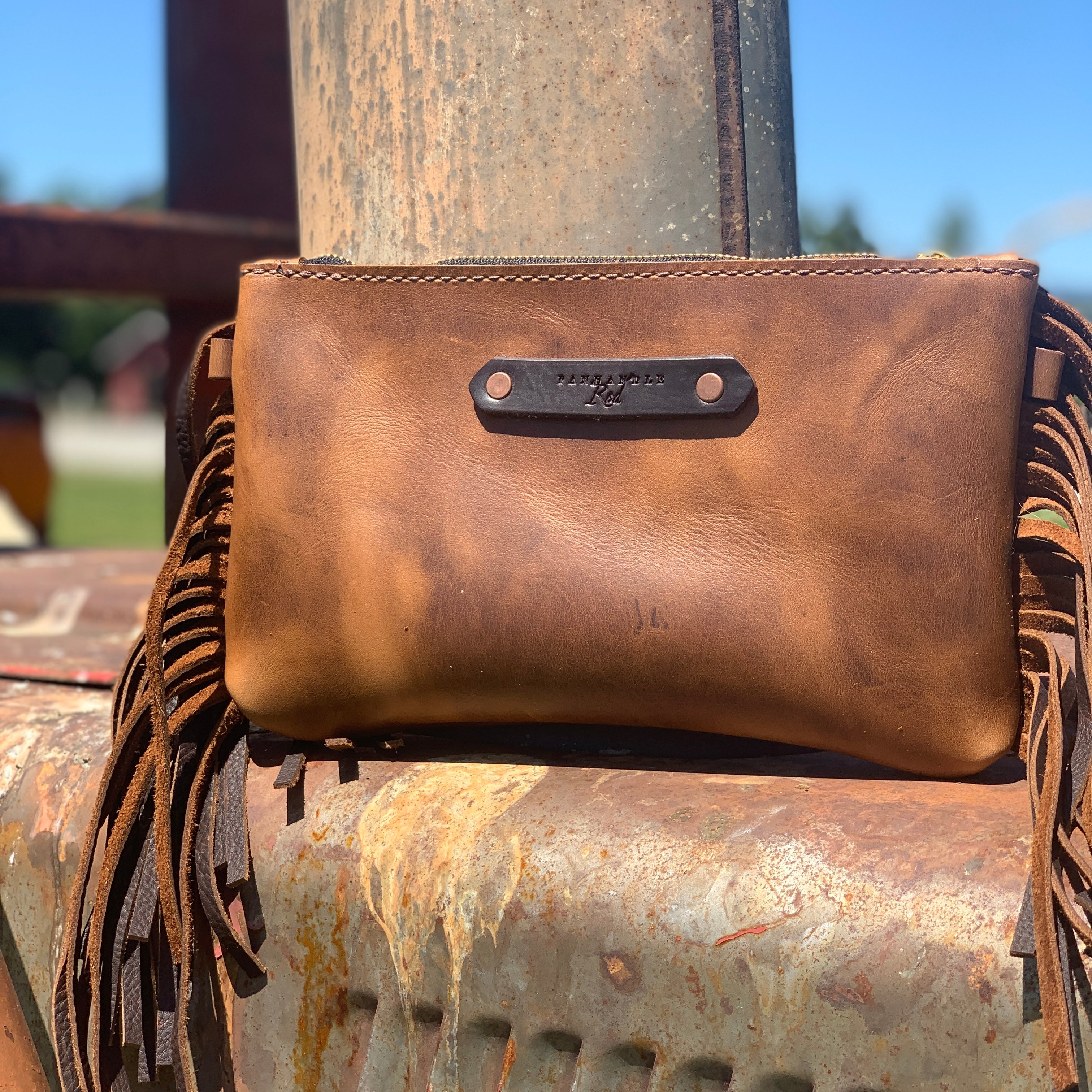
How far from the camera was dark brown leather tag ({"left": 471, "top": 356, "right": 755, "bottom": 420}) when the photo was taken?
0.73 m

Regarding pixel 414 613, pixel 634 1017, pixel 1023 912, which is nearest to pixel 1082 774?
pixel 1023 912

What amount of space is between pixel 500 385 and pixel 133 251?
207cm

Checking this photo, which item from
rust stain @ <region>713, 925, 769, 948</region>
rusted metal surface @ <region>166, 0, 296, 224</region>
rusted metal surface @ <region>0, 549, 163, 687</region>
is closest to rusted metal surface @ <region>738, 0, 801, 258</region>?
rust stain @ <region>713, 925, 769, 948</region>

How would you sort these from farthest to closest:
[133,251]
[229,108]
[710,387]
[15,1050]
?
1. [229,108]
2. [133,251]
3. [15,1050]
4. [710,387]

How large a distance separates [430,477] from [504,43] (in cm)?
36

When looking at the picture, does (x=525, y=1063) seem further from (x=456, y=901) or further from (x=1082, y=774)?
(x=1082, y=774)

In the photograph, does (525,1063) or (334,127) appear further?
(334,127)

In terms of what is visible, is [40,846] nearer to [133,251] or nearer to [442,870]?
[442,870]

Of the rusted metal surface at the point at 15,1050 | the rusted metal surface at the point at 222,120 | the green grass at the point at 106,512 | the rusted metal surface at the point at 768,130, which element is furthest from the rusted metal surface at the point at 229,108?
the rusted metal surface at the point at 15,1050

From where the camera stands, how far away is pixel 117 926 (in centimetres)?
77

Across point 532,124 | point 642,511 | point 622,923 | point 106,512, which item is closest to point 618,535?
point 642,511

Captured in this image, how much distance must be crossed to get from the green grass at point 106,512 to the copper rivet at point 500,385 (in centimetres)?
346

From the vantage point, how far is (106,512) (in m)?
9.74

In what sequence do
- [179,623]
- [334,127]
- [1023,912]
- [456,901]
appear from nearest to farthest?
[1023,912] < [456,901] < [179,623] < [334,127]
